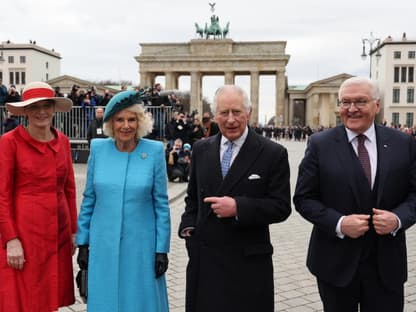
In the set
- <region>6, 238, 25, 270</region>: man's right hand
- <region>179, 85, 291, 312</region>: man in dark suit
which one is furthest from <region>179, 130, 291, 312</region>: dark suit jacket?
<region>6, 238, 25, 270</region>: man's right hand

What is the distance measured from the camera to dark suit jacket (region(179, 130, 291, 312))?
3543 mm

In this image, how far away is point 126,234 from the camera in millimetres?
3738

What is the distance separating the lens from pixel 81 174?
1744cm

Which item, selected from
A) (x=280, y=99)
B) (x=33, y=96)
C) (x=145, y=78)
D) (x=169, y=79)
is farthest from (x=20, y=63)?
(x=33, y=96)

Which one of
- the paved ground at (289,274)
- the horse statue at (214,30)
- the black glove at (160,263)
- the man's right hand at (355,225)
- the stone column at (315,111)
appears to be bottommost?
the paved ground at (289,274)

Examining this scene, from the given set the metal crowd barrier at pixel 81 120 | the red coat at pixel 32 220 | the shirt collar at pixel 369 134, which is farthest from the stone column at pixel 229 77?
the shirt collar at pixel 369 134

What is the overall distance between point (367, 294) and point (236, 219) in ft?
3.43

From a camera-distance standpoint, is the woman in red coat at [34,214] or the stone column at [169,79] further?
the stone column at [169,79]

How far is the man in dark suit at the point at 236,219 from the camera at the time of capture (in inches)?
139

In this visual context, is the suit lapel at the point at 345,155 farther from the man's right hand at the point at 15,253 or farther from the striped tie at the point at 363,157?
the man's right hand at the point at 15,253

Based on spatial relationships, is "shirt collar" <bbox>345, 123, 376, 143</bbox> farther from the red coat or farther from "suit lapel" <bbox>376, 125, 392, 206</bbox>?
the red coat

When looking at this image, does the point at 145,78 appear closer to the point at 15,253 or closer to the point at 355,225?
the point at 15,253

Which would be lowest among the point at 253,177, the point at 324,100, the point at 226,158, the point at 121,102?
the point at 253,177

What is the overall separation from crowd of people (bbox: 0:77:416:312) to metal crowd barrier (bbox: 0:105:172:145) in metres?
15.3
